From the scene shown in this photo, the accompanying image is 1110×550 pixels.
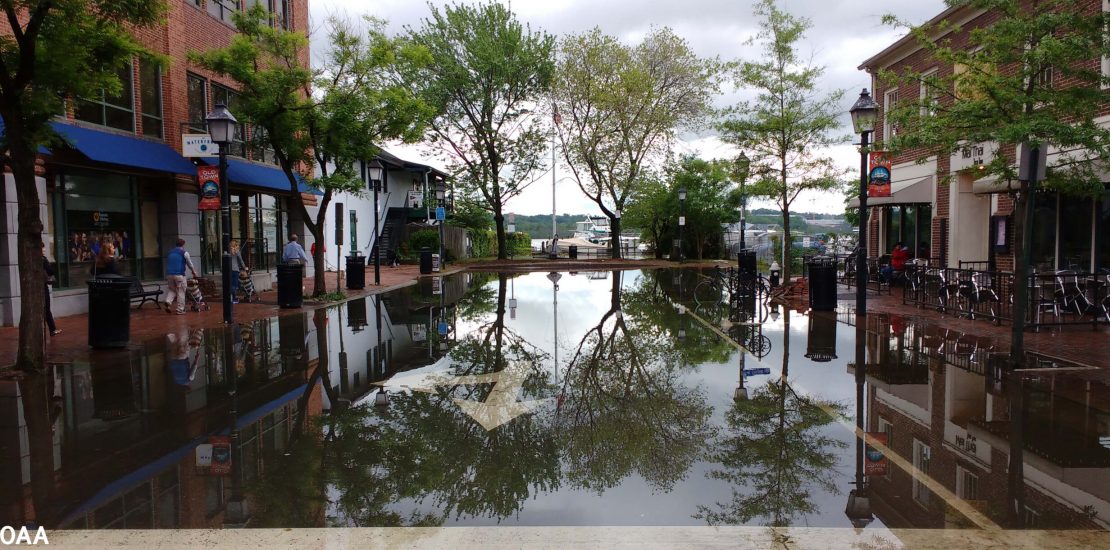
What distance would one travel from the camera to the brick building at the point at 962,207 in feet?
50.5

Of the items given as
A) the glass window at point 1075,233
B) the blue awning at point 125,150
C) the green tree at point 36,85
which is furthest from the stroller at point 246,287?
the glass window at point 1075,233

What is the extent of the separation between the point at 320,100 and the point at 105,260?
654cm

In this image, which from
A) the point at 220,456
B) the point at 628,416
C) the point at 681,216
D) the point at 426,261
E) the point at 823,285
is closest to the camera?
the point at 220,456

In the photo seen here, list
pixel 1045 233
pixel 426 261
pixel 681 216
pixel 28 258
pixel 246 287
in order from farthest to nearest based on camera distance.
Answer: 1. pixel 681 216
2. pixel 426 261
3. pixel 246 287
4. pixel 1045 233
5. pixel 28 258

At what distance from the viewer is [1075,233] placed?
1612 cm

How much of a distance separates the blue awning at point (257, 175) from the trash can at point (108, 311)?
910cm

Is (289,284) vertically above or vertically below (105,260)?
below

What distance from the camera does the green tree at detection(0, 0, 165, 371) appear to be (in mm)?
9461

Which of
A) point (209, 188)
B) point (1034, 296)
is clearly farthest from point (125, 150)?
point (1034, 296)

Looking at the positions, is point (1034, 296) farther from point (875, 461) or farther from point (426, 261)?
point (426, 261)

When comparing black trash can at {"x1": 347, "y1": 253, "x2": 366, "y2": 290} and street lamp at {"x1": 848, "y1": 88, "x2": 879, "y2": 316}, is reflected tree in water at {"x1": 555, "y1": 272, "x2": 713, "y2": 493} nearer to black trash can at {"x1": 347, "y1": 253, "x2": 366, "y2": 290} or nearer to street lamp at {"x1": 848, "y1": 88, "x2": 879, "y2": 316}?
street lamp at {"x1": 848, "y1": 88, "x2": 879, "y2": 316}

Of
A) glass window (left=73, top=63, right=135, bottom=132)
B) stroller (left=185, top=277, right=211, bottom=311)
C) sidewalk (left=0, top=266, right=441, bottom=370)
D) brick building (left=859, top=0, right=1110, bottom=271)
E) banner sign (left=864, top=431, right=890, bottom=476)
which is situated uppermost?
glass window (left=73, top=63, right=135, bottom=132)

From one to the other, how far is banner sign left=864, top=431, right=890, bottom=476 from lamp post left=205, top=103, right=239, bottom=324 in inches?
483

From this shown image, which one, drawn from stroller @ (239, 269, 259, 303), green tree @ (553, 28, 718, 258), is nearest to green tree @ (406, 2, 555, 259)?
green tree @ (553, 28, 718, 258)
